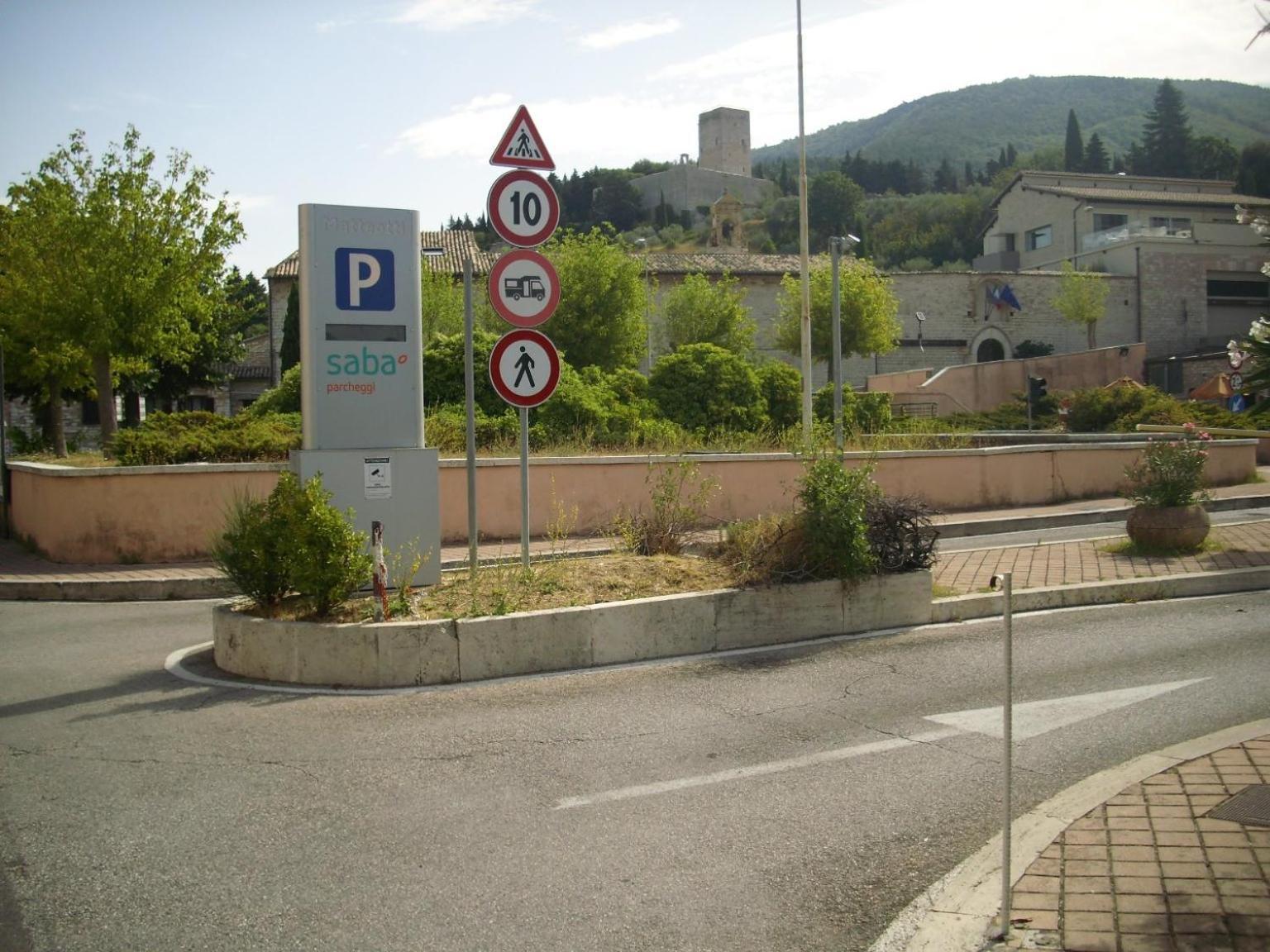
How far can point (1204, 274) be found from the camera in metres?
60.8

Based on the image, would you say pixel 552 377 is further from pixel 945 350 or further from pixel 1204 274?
pixel 1204 274

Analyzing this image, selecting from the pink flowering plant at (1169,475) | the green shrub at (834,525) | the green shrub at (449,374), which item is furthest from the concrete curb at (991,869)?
the green shrub at (449,374)

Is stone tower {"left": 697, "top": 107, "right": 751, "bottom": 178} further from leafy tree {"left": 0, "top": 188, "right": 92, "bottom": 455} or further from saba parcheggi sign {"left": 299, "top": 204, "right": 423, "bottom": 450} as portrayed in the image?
saba parcheggi sign {"left": 299, "top": 204, "right": 423, "bottom": 450}

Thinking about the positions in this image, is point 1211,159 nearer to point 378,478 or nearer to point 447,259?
point 447,259

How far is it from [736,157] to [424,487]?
144615 millimetres


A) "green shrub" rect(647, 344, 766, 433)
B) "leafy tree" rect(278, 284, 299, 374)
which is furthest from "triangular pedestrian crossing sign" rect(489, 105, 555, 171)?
"leafy tree" rect(278, 284, 299, 374)

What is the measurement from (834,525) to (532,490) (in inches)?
291

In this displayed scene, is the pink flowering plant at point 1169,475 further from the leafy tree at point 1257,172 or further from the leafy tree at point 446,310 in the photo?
the leafy tree at point 1257,172

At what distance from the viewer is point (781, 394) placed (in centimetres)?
2347

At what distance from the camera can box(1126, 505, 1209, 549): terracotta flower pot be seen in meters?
12.3

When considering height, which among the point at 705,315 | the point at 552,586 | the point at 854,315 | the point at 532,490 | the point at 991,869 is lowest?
the point at 991,869

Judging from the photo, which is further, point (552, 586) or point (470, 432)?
point (470, 432)

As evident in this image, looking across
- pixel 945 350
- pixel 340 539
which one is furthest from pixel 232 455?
pixel 945 350

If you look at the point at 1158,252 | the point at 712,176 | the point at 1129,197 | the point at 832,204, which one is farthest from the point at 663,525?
the point at 712,176
